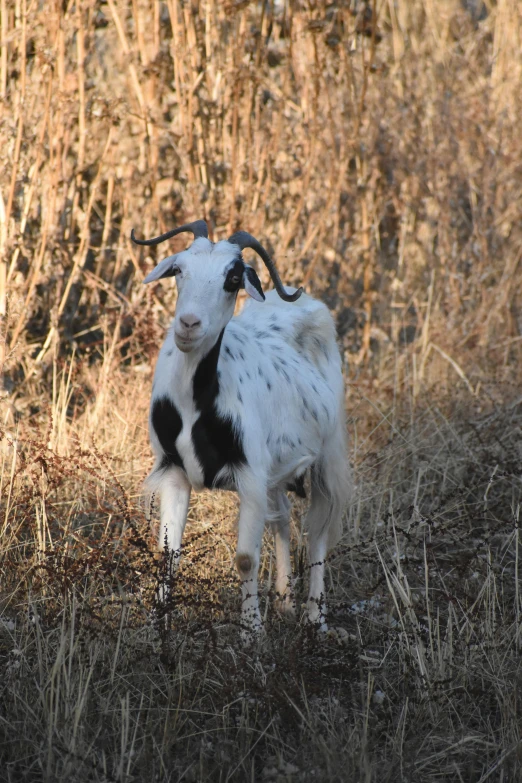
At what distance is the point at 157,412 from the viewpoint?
4.01m

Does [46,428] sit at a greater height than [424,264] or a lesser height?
lesser

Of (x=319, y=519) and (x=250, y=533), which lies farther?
(x=319, y=519)

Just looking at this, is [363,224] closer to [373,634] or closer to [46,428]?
[46,428]

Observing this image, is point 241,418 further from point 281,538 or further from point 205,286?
point 281,538

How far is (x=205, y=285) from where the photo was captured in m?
3.73

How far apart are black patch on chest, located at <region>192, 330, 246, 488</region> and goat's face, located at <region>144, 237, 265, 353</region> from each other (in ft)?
0.47

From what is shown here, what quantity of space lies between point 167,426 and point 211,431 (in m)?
0.19

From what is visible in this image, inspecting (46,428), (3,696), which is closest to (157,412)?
(3,696)

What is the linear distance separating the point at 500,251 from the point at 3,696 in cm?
625

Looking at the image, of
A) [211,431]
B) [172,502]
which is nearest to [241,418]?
[211,431]

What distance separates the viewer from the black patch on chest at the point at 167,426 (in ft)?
13.0

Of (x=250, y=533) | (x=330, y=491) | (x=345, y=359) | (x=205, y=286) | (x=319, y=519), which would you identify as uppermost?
(x=345, y=359)

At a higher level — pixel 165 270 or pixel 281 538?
pixel 165 270

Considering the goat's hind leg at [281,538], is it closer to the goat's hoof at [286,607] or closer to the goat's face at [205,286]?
the goat's hoof at [286,607]
